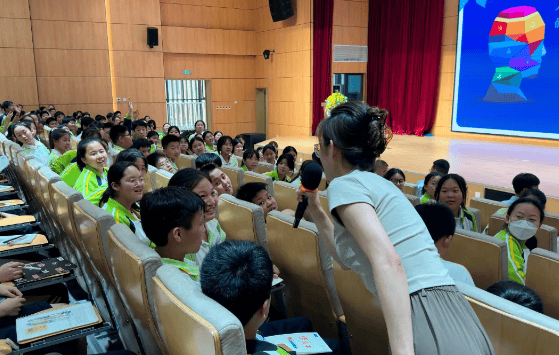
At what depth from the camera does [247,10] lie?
1241 centimetres

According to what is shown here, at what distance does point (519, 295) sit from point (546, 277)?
34 cm

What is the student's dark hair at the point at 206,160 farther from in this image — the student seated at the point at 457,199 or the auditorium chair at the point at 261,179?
the student seated at the point at 457,199

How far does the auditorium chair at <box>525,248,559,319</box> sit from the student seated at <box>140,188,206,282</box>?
145 cm

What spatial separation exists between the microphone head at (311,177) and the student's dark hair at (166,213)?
1.88ft

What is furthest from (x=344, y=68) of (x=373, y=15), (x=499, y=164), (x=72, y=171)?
(x=72, y=171)

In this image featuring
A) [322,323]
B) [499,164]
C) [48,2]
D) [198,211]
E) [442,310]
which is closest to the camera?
[442,310]

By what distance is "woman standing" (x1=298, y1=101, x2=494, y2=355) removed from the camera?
0.96m

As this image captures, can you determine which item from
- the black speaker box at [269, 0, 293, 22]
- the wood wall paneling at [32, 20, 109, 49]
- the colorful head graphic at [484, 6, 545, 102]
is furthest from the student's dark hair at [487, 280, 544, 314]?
the wood wall paneling at [32, 20, 109, 49]

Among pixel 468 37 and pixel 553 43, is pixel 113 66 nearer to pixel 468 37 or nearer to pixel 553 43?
pixel 468 37

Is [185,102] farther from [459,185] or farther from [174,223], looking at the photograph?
[174,223]

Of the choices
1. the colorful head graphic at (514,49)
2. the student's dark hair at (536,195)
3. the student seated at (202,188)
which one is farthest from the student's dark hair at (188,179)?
the colorful head graphic at (514,49)

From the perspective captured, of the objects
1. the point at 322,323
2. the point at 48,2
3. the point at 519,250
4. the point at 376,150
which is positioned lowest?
the point at 322,323

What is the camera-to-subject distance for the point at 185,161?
16.5ft

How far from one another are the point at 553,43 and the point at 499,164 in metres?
3.32
